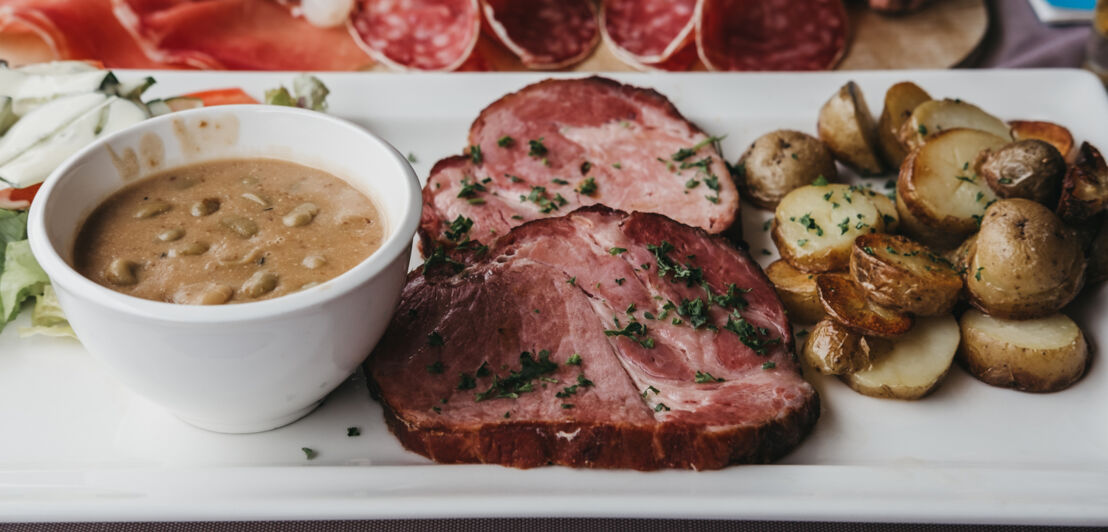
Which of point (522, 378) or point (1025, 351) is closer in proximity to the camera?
point (522, 378)

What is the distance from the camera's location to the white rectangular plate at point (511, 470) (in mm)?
1919

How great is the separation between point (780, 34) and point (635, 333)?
7.49 ft

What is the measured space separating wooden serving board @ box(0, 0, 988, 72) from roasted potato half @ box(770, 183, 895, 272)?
4.95ft

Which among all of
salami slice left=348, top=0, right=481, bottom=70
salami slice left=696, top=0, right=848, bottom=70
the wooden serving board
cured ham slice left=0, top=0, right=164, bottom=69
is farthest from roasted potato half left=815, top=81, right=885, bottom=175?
cured ham slice left=0, top=0, right=164, bottom=69

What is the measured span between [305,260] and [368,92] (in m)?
1.46

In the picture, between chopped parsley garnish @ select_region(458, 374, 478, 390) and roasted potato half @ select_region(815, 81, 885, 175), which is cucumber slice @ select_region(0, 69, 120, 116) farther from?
roasted potato half @ select_region(815, 81, 885, 175)

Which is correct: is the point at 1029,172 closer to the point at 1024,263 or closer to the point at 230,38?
the point at 1024,263

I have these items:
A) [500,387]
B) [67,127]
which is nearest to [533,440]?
[500,387]

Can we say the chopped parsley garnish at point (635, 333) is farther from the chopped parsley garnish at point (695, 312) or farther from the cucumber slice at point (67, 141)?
the cucumber slice at point (67, 141)

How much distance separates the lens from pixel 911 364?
2.28 meters

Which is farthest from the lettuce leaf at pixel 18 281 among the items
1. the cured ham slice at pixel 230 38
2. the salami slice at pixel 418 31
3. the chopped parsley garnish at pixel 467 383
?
the salami slice at pixel 418 31

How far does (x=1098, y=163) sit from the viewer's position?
2402 millimetres

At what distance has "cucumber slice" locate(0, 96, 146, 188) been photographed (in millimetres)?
2473

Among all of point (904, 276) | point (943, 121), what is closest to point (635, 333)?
point (904, 276)
